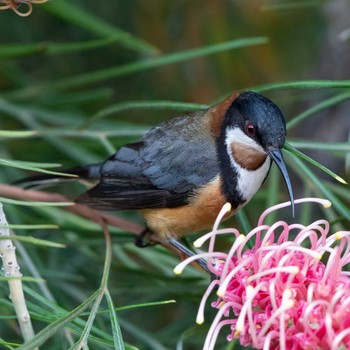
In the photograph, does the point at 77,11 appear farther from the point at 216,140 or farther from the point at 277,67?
the point at 277,67

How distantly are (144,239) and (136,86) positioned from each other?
34.7 inches

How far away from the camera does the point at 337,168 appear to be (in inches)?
105

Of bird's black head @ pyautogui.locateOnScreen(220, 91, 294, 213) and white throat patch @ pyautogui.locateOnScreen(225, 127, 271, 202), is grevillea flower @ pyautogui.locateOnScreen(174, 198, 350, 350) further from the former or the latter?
white throat patch @ pyautogui.locateOnScreen(225, 127, 271, 202)

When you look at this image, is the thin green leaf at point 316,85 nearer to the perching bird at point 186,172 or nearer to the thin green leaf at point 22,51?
the perching bird at point 186,172

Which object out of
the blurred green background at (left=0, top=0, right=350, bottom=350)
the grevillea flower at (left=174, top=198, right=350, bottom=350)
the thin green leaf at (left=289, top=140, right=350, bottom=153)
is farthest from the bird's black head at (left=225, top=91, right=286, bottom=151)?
the grevillea flower at (left=174, top=198, right=350, bottom=350)

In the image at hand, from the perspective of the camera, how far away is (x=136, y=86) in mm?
2572

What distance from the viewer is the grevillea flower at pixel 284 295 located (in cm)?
104

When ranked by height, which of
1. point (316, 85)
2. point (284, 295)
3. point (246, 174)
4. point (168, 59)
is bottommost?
point (284, 295)

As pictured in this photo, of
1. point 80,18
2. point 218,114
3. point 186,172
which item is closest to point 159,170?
point 186,172

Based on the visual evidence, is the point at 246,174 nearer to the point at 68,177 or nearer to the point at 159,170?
the point at 159,170

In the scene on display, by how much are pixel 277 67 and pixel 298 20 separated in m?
0.18

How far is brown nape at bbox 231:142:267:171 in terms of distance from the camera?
1.69 meters

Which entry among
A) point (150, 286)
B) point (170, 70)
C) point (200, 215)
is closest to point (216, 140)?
point (200, 215)

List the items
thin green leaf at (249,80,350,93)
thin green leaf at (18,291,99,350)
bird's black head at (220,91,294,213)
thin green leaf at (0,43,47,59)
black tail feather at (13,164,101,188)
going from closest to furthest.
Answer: thin green leaf at (18,291,99,350) < thin green leaf at (249,80,350,93) < bird's black head at (220,91,294,213) < thin green leaf at (0,43,47,59) < black tail feather at (13,164,101,188)
